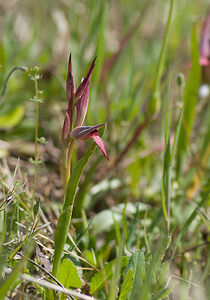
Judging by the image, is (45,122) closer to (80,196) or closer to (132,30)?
(132,30)

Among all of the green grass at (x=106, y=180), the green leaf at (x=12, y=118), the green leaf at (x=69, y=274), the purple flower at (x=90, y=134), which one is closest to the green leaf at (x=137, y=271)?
the green grass at (x=106, y=180)

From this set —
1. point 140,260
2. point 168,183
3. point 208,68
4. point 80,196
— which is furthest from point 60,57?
point 140,260

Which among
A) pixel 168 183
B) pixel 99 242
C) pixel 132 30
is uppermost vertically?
pixel 132 30

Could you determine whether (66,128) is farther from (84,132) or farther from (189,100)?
(189,100)

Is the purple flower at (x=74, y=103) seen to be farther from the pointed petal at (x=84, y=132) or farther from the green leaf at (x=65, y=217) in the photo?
the green leaf at (x=65, y=217)

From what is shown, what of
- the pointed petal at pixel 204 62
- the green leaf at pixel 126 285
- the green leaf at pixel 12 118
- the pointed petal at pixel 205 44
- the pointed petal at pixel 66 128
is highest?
the pointed petal at pixel 205 44

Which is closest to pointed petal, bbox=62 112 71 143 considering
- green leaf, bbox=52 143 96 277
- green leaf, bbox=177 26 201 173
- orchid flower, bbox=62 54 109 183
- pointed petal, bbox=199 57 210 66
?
orchid flower, bbox=62 54 109 183
